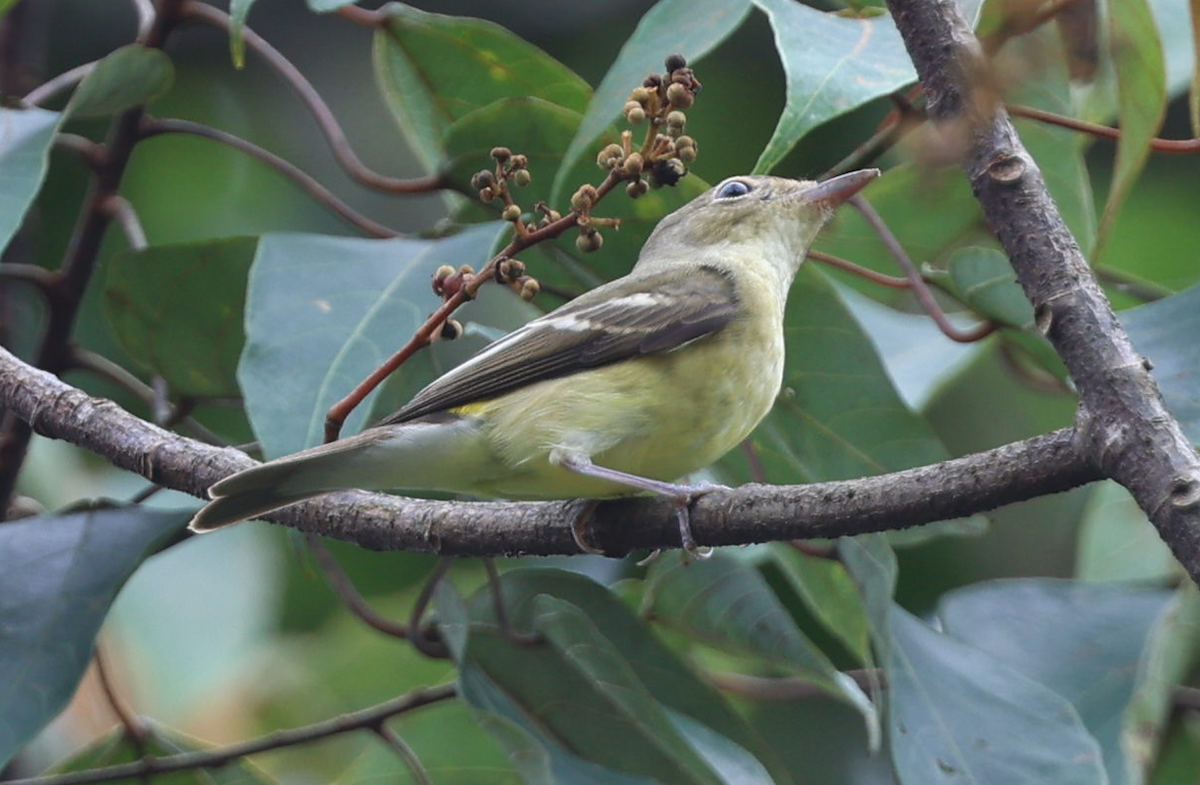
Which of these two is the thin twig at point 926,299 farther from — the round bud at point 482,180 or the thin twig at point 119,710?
the thin twig at point 119,710

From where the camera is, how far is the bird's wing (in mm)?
2975

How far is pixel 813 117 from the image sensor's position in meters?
2.60

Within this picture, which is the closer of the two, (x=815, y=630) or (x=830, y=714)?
(x=815, y=630)

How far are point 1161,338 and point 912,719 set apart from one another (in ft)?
2.88

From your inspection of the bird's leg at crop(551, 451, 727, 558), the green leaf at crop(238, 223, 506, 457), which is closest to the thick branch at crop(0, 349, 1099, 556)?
the bird's leg at crop(551, 451, 727, 558)

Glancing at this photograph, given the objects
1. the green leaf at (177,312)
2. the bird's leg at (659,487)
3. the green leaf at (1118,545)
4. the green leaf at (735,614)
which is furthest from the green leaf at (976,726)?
Result: the green leaf at (177,312)

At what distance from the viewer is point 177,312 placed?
3.29 meters

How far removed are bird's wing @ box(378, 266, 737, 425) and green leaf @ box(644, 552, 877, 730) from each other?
1.63 ft

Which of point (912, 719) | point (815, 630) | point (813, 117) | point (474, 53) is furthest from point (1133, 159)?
point (815, 630)

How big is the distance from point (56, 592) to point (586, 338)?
123 centimetres

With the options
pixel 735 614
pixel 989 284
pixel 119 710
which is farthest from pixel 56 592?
pixel 989 284

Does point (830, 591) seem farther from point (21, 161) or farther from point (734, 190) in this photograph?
point (21, 161)

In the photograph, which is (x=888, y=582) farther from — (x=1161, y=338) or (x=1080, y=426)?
(x=1080, y=426)

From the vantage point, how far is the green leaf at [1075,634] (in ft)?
10.0
